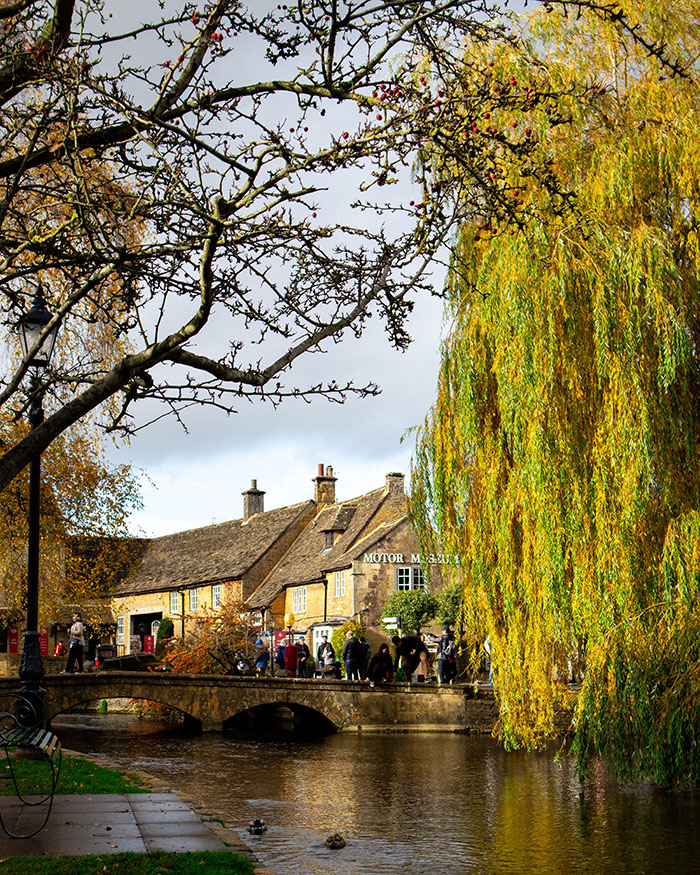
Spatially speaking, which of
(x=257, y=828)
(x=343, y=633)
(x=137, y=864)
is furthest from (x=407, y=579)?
(x=137, y=864)

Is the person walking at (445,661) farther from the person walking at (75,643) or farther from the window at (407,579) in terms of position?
the person walking at (75,643)

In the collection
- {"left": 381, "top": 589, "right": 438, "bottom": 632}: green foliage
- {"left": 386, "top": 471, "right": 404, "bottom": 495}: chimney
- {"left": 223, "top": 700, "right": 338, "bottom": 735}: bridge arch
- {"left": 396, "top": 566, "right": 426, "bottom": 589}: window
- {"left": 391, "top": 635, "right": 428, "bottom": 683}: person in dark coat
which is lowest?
{"left": 223, "top": 700, "right": 338, "bottom": 735}: bridge arch

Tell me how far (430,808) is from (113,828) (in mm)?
8016

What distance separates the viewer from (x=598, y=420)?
1549cm

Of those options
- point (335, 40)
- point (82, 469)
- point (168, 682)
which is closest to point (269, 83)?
point (335, 40)

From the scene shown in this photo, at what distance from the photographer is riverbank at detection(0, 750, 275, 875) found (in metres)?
7.29

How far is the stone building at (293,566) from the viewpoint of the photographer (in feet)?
137

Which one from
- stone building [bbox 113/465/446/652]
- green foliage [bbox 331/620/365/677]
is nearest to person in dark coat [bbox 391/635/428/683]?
green foliage [bbox 331/620/365/677]

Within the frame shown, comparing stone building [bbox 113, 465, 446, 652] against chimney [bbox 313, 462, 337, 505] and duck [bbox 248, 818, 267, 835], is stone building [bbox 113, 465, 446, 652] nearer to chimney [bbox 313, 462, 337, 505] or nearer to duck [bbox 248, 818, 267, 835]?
chimney [bbox 313, 462, 337, 505]

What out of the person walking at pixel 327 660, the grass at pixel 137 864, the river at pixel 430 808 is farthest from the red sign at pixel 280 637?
the grass at pixel 137 864

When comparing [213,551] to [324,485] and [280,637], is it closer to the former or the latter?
[324,485]

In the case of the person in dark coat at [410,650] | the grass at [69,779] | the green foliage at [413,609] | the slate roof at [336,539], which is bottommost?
the grass at [69,779]

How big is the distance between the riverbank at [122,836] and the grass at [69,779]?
0.05 metres

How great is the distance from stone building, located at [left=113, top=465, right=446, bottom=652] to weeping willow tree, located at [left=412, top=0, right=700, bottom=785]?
1955 centimetres
